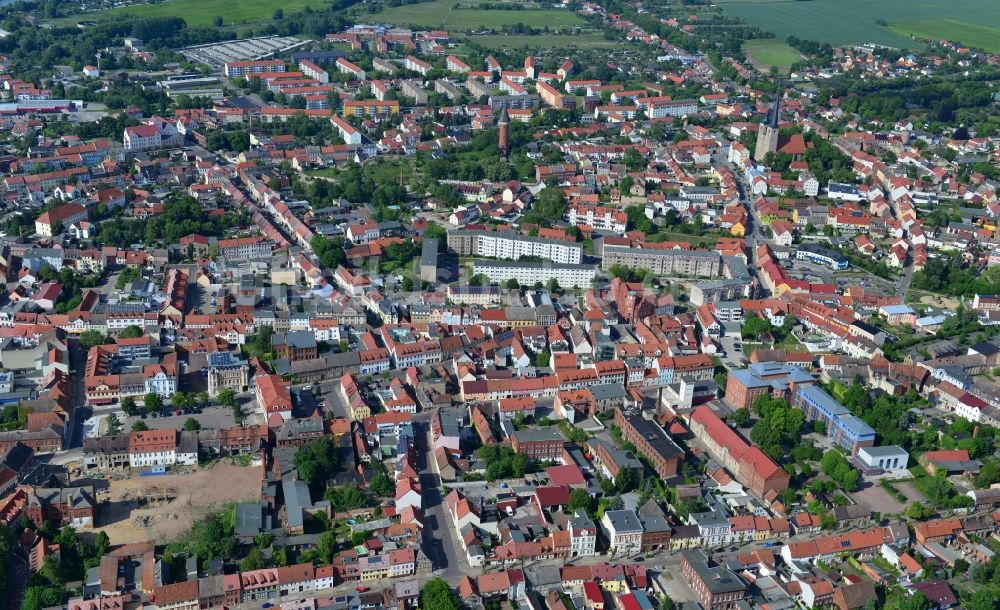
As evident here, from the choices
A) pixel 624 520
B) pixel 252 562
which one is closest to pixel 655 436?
pixel 624 520

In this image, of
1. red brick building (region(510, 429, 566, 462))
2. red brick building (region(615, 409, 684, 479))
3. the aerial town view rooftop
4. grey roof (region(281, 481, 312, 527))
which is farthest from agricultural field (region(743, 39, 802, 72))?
grey roof (region(281, 481, 312, 527))

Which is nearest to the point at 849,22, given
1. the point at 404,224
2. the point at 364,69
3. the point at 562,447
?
the point at 364,69

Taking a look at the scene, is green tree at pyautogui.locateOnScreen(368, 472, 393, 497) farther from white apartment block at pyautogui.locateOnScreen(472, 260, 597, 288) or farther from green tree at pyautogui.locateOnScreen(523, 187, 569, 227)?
green tree at pyautogui.locateOnScreen(523, 187, 569, 227)

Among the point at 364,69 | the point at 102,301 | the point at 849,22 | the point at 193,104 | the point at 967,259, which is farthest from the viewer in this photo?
the point at 849,22

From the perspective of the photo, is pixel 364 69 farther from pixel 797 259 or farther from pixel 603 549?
pixel 603 549

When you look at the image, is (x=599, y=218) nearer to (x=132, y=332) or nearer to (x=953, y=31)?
(x=132, y=332)
